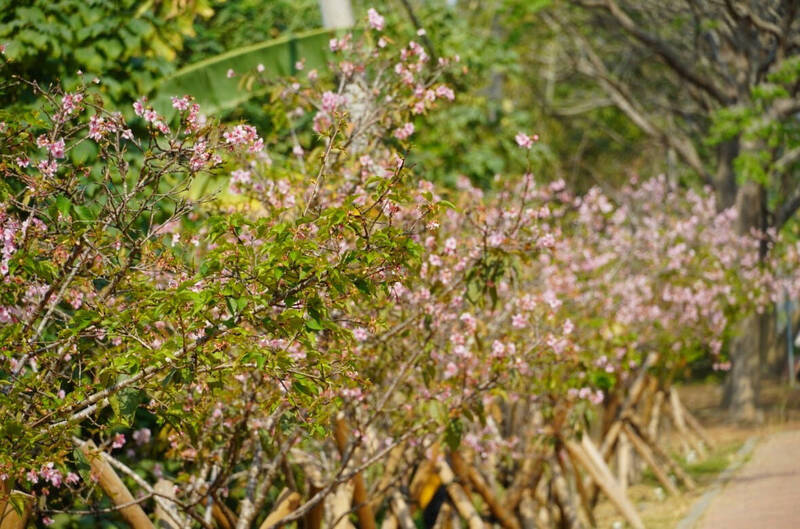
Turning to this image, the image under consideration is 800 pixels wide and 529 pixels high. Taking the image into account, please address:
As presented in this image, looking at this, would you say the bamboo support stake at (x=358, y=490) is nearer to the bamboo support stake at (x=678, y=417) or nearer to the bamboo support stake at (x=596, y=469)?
the bamboo support stake at (x=596, y=469)

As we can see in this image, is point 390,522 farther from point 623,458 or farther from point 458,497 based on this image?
point 623,458

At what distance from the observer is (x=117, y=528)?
6.55 m

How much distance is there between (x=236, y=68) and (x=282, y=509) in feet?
18.6

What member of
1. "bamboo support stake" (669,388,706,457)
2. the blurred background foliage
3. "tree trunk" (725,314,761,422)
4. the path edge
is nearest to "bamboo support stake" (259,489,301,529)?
the blurred background foliage

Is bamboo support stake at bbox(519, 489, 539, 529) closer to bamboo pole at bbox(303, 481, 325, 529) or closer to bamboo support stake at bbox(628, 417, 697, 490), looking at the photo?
bamboo pole at bbox(303, 481, 325, 529)

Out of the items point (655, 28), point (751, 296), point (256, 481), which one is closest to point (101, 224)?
point (256, 481)

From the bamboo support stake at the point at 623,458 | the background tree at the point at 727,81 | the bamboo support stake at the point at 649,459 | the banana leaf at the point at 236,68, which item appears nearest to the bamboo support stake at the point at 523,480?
the bamboo support stake at the point at 623,458

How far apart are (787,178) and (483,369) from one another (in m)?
21.1

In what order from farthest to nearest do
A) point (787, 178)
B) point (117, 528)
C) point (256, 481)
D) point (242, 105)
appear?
point (787, 178) → point (242, 105) → point (117, 528) → point (256, 481)

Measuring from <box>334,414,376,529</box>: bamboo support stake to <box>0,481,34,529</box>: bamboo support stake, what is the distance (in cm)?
249

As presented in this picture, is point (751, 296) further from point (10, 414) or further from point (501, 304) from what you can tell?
point (10, 414)

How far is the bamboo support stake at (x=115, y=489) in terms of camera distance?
497 centimetres

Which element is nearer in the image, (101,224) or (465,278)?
(101,224)

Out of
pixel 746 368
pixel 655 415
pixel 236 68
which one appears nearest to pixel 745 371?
pixel 746 368
